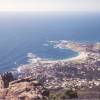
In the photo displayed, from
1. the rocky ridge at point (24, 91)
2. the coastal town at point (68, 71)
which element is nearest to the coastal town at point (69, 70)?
the coastal town at point (68, 71)

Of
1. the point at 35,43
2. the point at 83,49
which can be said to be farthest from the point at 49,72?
the point at 35,43

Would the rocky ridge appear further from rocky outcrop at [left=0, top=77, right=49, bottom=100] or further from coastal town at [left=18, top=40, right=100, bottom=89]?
coastal town at [left=18, top=40, right=100, bottom=89]

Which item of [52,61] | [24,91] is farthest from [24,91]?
[52,61]

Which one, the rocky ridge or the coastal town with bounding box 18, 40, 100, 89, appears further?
the coastal town with bounding box 18, 40, 100, 89

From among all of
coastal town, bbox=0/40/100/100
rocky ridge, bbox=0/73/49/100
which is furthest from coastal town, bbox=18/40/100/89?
rocky ridge, bbox=0/73/49/100

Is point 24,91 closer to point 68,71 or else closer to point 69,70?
point 68,71

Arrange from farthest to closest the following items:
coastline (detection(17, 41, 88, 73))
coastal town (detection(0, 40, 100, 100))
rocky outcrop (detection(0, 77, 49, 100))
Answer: coastline (detection(17, 41, 88, 73)), coastal town (detection(0, 40, 100, 100)), rocky outcrop (detection(0, 77, 49, 100))

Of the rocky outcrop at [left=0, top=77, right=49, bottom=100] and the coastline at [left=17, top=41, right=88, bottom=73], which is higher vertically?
the rocky outcrop at [left=0, top=77, right=49, bottom=100]

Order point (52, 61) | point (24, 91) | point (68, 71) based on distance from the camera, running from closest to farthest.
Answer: point (24, 91), point (68, 71), point (52, 61)
